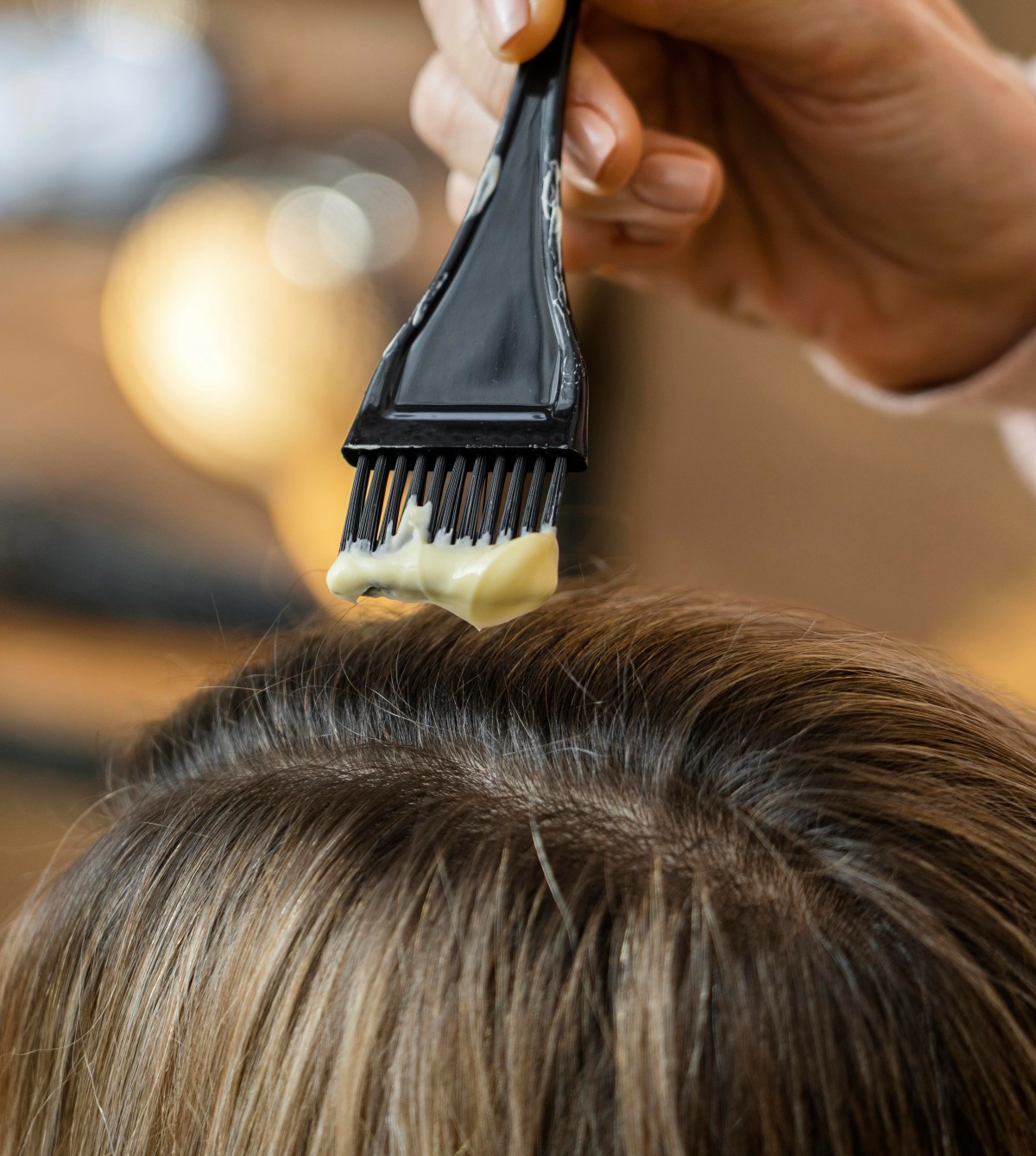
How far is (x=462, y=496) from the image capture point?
0.42m

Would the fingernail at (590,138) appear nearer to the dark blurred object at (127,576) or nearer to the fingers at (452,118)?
the fingers at (452,118)

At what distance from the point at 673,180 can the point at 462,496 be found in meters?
0.34

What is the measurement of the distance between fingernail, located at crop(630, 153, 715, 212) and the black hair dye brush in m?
0.15

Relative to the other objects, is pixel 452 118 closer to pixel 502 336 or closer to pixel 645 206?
pixel 645 206

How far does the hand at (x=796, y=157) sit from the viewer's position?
0.57 metres

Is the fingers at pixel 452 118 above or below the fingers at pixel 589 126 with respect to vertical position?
above

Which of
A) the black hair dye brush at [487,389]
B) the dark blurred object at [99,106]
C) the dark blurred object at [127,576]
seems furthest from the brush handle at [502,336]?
the dark blurred object at [99,106]

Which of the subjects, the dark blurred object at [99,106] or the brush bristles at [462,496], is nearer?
the brush bristles at [462,496]

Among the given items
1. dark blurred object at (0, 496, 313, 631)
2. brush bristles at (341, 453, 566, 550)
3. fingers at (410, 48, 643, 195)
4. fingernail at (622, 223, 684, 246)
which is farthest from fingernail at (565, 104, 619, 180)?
dark blurred object at (0, 496, 313, 631)

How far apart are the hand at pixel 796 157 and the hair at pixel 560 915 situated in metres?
0.30

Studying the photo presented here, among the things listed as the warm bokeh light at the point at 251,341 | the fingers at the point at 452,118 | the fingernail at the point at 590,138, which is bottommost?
the fingernail at the point at 590,138

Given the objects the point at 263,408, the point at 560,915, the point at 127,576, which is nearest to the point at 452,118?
the point at 560,915

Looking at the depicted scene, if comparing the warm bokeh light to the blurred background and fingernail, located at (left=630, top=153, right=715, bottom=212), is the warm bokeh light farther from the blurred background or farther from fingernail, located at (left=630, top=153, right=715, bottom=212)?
fingernail, located at (left=630, top=153, right=715, bottom=212)

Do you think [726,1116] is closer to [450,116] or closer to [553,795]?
[553,795]
